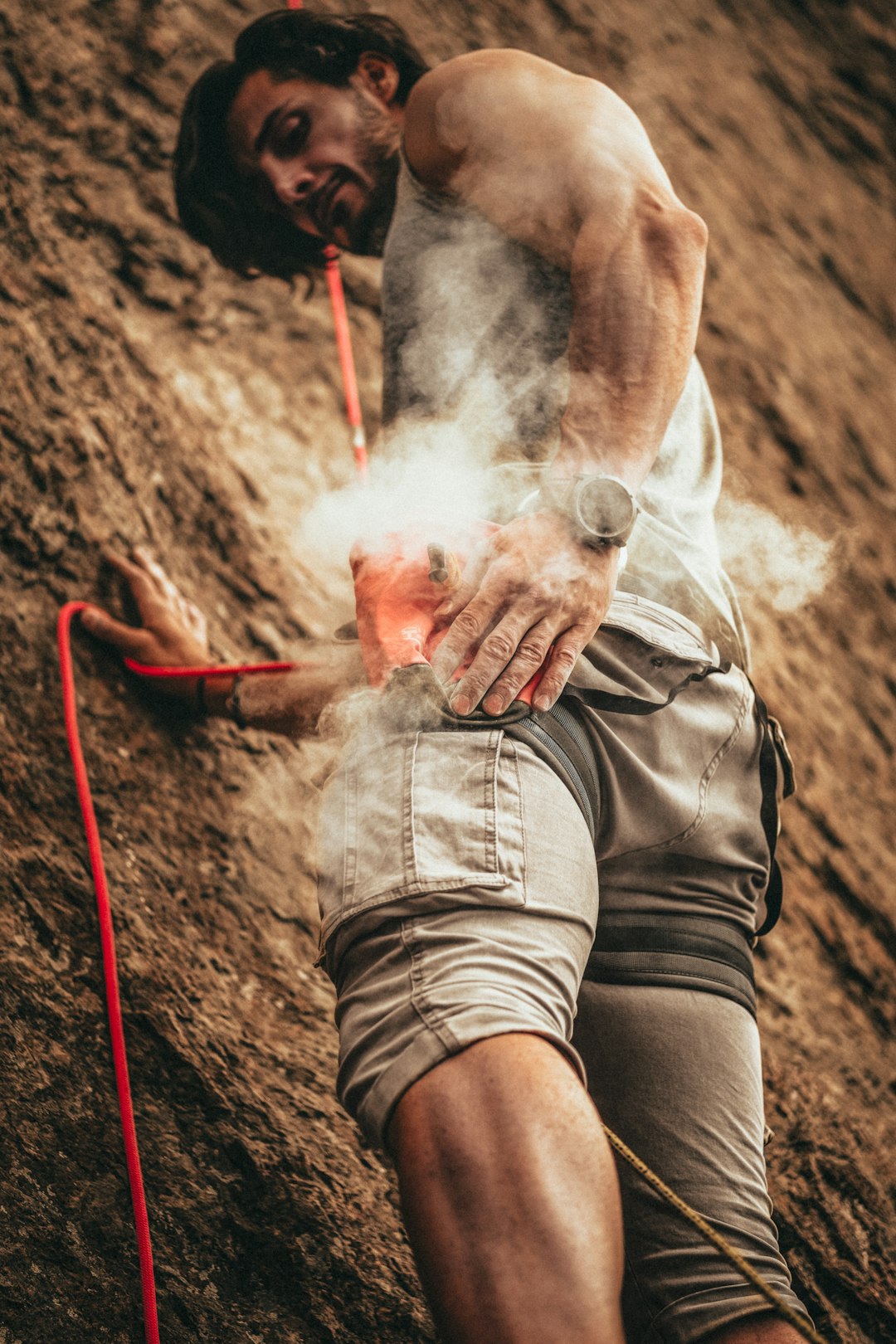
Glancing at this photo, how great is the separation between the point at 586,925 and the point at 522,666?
230 millimetres

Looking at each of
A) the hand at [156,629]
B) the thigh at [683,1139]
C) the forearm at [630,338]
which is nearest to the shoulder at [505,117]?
the forearm at [630,338]

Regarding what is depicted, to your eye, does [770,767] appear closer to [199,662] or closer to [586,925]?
[586,925]

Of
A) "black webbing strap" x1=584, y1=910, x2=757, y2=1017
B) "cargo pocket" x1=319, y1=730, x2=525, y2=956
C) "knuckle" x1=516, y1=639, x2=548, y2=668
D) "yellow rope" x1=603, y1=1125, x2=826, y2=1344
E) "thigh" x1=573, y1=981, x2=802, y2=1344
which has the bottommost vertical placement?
"thigh" x1=573, y1=981, x2=802, y2=1344

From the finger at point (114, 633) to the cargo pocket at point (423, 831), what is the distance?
32.0 inches

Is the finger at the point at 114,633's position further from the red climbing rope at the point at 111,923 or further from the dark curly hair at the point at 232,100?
the dark curly hair at the point at 232,100

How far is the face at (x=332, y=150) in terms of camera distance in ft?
4.83

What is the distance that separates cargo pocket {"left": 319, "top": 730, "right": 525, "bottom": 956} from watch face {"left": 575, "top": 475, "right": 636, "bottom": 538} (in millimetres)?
222

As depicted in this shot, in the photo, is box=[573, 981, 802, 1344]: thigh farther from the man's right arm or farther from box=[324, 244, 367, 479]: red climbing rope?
box=[324, 244, 367, 479]: red climbing rope

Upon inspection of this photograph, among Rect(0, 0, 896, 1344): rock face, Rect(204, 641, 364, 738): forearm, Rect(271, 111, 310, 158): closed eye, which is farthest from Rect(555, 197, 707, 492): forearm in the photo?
Rect(0, 0, 896, 1344): rock face

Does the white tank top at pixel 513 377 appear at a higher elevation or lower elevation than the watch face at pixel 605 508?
lower

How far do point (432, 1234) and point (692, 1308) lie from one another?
1.33 feet

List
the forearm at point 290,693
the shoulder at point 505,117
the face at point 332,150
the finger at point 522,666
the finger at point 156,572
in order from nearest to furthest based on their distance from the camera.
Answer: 1. the finger at point 522,666
2. the shoulder at point 505,117
3. the forearm at point 290,693
4. the face at point 332,150
5. the finger at point 156,572

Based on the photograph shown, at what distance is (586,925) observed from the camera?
85 centimetres

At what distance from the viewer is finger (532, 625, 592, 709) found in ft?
2.96
